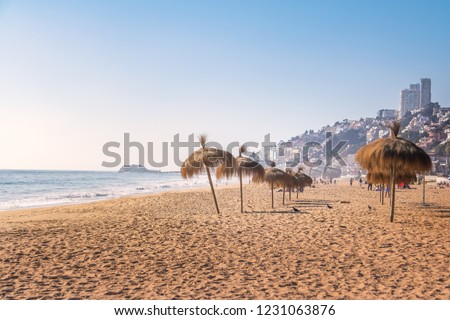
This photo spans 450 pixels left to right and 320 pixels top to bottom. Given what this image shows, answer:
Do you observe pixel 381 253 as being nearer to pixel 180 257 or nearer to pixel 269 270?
pixel 269 270

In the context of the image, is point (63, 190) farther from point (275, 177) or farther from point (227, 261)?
point (227, 261)

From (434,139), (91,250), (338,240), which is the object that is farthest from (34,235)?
(434,139)

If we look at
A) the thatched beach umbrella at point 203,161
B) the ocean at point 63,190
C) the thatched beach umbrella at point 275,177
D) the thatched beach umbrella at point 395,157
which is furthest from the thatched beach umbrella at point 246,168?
the ocean at point 63,190

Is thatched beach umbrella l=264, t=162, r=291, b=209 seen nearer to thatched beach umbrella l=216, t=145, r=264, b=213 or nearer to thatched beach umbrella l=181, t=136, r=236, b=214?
thatched beach umbrella l=216, t=145, r=264, b=213

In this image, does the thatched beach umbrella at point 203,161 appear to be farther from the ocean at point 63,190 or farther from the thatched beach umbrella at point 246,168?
the ocean at point 63,190

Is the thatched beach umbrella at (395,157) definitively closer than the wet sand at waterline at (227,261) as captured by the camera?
No

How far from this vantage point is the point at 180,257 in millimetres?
7266

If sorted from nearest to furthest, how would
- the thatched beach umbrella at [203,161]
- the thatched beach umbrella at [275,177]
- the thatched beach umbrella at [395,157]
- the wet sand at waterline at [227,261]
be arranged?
the wet sand at waterline at [227,261] → the thatched beach umbrella at [395,157] → the thatched beach umbrella at [203,161] → the thatched beach umbrella at [275,177]

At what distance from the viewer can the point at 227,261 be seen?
6.99 meters

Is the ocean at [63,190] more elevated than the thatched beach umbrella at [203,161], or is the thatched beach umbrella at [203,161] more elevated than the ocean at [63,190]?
the thatched beach umbrella at [203,161]

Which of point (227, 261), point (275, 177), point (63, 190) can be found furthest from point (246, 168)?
point (63, 190)

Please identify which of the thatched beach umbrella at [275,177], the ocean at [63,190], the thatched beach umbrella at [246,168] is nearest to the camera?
the thatched beach umbrella at [246,168]

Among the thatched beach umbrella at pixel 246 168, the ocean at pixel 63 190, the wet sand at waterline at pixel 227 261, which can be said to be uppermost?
the thatched beach umbrella at pixel 246 168

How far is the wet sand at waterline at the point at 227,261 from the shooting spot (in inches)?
213
